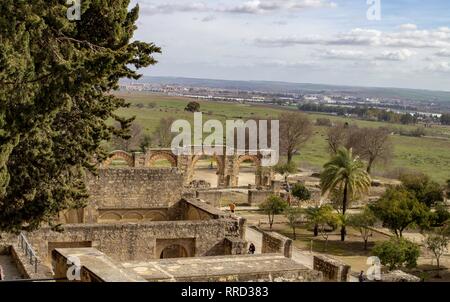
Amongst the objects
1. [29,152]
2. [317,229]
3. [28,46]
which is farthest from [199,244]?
[317,229]

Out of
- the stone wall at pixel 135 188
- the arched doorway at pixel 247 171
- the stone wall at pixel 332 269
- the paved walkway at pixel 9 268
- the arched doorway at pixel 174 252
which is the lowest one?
the arched doorway at pixel 247 171

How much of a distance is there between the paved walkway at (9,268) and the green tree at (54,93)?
62.9 inches

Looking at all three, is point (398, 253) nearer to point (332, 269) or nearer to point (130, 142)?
point (332, 269)

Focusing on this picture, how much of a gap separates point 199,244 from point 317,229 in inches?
655

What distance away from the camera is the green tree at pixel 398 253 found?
24438 mm

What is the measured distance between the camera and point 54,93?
33.4 ft

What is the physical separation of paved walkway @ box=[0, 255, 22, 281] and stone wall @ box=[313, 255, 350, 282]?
22.9ft

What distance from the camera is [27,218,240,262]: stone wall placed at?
17.2 meters

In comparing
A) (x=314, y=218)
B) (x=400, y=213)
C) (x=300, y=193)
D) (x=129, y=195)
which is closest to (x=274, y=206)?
(x=314, y=218)

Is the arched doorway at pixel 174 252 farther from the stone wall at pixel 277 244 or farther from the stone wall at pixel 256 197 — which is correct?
the stone wall at pixel 256 197

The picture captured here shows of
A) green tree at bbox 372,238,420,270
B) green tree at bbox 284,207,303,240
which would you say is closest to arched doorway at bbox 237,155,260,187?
green tree at bbox 284,207,303,240

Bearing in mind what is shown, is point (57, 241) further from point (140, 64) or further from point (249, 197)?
point (249, 197)

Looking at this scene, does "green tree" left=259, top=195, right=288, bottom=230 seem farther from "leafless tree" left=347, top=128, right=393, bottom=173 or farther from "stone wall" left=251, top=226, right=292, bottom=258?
"leafless tree" left=347, top=128, right=393, bottom=173

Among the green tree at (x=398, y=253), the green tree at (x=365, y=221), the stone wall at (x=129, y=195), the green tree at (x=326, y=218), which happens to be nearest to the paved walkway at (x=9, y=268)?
the stone wall at (x=129, y=195)
